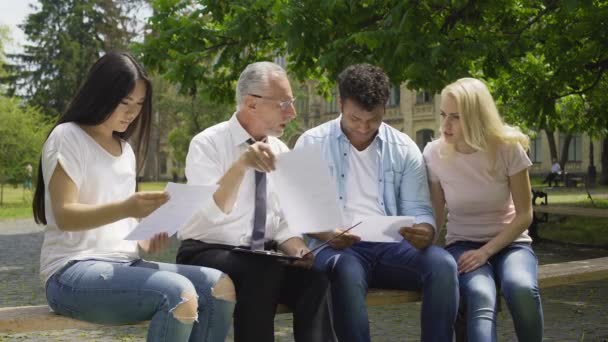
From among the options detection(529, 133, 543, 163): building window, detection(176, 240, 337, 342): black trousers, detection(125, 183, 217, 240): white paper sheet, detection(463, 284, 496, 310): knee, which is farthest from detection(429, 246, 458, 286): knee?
detection(529, 133, 543, 163): building window

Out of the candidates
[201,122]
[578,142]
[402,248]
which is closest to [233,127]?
[402,248]

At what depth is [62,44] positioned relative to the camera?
172 ft

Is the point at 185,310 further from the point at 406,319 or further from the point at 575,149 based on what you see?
the point at 575,149

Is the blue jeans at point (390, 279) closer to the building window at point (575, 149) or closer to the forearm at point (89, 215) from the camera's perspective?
the forearm at point (89, 215)

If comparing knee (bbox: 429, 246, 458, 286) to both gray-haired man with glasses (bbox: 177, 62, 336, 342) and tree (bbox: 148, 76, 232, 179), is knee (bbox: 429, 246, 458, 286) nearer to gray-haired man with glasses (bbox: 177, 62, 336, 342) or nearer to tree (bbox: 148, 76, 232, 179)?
gray-haired man with glasses (bbox: 177, 62, 336, 342)

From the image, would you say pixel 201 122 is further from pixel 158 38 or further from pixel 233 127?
pixel 233 127

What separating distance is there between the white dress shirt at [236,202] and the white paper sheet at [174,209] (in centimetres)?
47

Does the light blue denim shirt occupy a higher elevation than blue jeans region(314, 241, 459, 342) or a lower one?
higher

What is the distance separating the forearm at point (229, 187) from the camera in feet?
11.9

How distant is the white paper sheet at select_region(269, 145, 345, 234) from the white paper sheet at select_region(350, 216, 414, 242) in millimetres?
176

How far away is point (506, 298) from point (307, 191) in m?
1.18

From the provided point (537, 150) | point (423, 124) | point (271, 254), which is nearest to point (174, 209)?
point (271, 254)

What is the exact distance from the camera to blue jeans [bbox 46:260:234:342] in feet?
10.5

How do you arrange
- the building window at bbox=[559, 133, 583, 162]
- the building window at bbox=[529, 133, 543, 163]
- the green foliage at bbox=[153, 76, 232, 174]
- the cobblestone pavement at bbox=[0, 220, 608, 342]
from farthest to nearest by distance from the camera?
the building window at bbox=[529, 133, 543, 163] → the building window at bbox=[559, 133, 583, 162] → the green foliage at bbox=[153, 76, 232, 174] → the cobblestone pavement at bbox=[0, 220, 608, 342]
